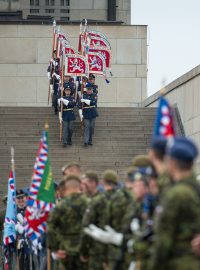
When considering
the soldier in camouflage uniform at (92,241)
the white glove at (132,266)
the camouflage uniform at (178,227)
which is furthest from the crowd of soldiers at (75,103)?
the camouflage uniform at (178,227)

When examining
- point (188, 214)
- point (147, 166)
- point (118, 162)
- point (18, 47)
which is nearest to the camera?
point (188, 214)

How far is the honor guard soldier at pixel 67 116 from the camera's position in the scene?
3544 cm

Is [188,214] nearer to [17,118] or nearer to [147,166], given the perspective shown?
[147,166]

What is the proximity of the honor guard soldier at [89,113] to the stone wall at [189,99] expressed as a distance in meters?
2.34

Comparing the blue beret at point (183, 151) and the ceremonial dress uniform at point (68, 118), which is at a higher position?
the ceremonial dress uniform at point (68, 118)

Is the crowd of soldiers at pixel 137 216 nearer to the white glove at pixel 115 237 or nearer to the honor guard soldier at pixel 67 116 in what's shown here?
the white glove at pixel 115 237

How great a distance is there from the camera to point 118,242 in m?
13.7

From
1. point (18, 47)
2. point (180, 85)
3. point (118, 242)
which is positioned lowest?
point (118, 242)

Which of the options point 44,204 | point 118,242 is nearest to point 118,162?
point 44,204

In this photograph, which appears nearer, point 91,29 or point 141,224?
point 141,224

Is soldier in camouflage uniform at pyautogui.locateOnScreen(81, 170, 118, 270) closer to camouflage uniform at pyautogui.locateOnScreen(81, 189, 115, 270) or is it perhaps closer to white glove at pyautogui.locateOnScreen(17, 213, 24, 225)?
camouflage uniform at pyautogui.locateOnScreen(81, 189, 115, 270)

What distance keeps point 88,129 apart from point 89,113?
0.90 meters

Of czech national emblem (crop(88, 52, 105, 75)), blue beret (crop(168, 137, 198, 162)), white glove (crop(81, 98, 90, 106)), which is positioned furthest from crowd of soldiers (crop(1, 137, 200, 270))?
czech national emblem (crop(88, 52, 105, 75))

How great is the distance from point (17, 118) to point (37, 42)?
44.4 feet
